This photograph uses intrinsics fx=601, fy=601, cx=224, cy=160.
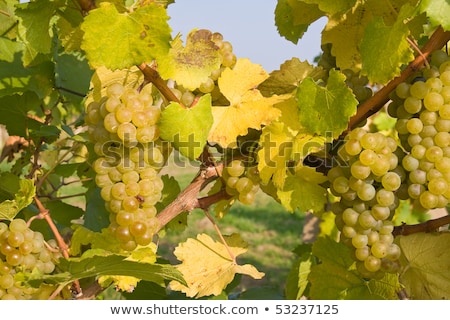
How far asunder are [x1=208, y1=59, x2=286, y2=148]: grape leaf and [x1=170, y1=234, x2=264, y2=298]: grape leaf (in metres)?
0.26

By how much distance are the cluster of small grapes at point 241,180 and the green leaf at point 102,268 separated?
21cm

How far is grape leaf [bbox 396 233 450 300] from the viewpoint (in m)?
1.20

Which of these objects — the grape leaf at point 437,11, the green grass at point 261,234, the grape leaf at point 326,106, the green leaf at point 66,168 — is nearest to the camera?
the grape leaf at point 437,11

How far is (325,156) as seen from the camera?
118cm

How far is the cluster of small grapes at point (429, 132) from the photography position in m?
1.06

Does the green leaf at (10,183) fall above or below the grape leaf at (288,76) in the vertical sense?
below

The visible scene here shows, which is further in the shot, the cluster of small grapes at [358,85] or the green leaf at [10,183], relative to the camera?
the green leaf at [10,183]

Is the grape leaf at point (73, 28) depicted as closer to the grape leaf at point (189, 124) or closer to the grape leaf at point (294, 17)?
the grape leaf at point (189, 124)

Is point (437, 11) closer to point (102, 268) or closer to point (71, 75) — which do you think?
point (102, 268)

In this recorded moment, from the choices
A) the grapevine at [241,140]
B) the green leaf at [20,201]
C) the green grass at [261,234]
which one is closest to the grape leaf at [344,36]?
the grapevine at [241,140]

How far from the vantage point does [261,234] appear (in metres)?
7.88

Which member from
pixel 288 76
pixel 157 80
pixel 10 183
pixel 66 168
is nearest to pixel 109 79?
pixel 157 80

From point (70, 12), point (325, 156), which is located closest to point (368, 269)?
point (325, 156)
